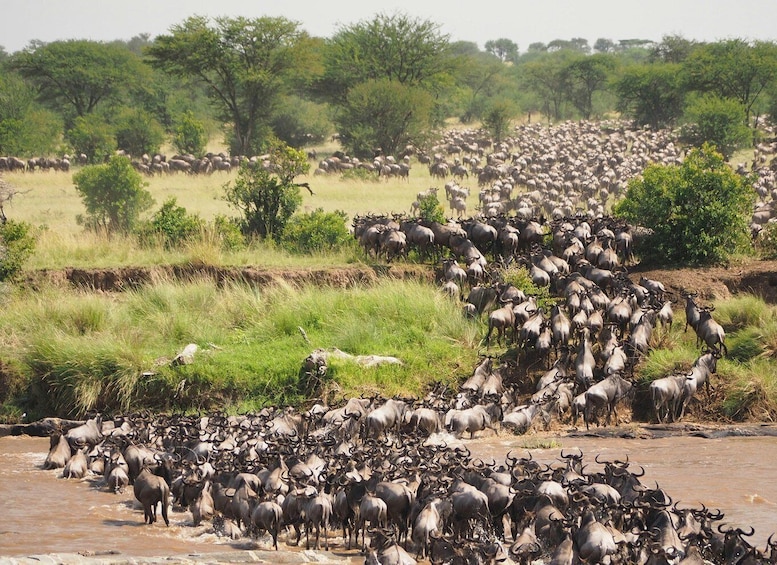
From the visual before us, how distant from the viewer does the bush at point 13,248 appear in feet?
59.3

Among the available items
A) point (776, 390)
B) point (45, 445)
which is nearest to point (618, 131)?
point (776, 390)

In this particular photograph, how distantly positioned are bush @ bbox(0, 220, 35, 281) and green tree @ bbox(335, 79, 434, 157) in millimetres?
27539

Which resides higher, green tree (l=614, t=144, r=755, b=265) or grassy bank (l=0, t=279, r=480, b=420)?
green tree (l=614, t=144, r=755, b=265)

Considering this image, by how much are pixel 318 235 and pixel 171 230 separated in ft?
10.3

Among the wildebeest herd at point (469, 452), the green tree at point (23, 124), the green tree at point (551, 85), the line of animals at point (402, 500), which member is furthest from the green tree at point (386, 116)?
the line of animals at point (402, 500)

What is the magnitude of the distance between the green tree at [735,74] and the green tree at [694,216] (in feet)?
115

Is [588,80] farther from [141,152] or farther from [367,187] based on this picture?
[367,187]

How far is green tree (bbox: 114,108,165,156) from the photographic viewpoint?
47.2m

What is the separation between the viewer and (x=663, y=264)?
19.5 m

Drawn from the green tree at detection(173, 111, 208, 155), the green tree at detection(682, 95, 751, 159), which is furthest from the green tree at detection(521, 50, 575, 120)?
the green tree at detection(173, 111, 208, 155)

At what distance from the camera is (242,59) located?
47.0m

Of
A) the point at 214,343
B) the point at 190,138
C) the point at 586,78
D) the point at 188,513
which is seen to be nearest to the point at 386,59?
the point at 190,138

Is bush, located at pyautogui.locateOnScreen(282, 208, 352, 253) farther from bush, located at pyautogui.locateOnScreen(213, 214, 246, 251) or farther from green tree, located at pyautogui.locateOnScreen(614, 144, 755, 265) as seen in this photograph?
green tree, located at pyautogui.locateOnScreen(614, 144, 755, 265)

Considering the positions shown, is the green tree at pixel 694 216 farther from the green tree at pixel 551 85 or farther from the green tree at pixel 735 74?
the green tree at pixel 551 85
